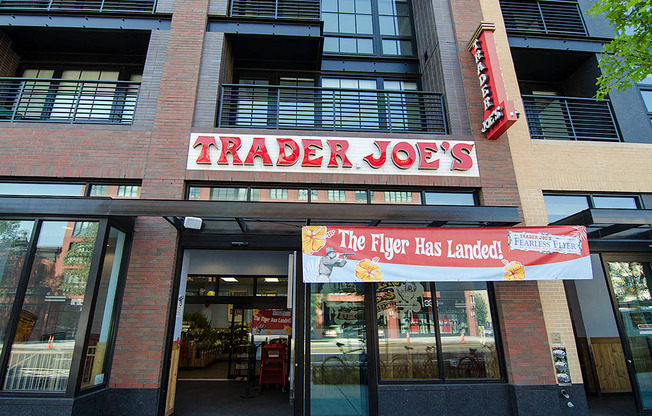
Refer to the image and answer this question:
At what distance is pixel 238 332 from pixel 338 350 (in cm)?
590

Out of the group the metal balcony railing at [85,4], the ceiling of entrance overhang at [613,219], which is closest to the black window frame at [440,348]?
the ceiling of entrance overhang at [613,219]

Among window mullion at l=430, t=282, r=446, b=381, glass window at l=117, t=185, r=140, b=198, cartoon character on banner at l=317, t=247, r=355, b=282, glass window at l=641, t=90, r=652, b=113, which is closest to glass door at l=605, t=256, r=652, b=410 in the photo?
window mullion at l=430, t=282, r=446, b=381

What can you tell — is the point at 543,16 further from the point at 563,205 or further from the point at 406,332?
the point at 406,332

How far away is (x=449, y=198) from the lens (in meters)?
7.74

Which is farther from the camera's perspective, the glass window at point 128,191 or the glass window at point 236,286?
the glass window at point 236,286

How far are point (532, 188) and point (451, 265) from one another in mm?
3240

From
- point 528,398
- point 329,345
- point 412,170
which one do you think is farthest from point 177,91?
point 528,398

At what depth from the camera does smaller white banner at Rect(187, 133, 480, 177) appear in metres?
7.36

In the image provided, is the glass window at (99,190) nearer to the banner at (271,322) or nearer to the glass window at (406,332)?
the banner at (271,322)

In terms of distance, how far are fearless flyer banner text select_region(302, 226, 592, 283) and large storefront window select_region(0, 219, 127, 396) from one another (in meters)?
3.66

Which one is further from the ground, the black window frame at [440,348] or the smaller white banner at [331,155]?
the smaller white banner at [331,155]

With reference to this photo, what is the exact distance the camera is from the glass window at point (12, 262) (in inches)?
217

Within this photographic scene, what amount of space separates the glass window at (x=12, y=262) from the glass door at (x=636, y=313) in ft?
37.7

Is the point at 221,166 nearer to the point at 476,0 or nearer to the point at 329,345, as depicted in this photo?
the point at 329,345
